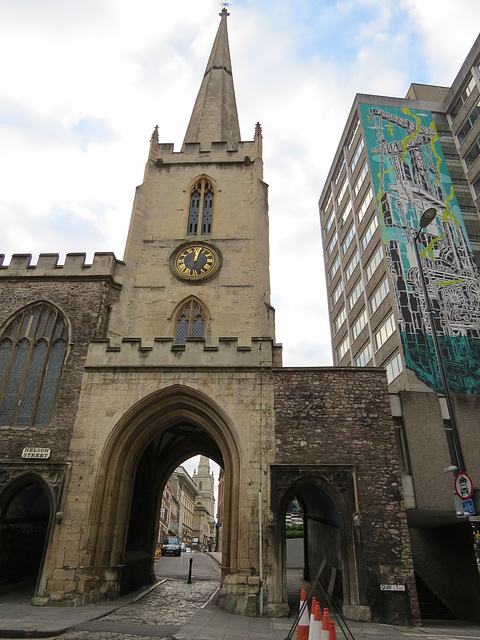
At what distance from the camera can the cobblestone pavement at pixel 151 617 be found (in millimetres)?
8008

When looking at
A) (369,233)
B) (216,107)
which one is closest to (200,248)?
(216,107)

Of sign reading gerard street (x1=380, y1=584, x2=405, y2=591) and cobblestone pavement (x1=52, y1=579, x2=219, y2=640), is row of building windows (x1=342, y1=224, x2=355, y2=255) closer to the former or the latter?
cobblestone pavement (x1=52, y1=579, x2=219, y2=640)

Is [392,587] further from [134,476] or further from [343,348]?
[343,348]

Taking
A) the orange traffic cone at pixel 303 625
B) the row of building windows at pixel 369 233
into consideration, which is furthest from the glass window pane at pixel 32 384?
the row of building windows at pixel 369 233

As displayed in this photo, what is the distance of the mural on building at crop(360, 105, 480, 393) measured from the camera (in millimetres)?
29734

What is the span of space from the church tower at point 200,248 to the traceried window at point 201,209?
0.05 m

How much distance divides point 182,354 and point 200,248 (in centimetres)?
672

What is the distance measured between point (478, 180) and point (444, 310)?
542 inches

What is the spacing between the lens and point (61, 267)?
1742 cm

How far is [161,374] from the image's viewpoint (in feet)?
47.7

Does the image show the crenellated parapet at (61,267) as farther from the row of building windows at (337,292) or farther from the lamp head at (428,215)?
the row of building windows at (337,292)

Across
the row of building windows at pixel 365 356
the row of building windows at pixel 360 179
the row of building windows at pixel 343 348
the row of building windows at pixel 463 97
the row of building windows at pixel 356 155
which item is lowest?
the row of building windows at pixel 365 356

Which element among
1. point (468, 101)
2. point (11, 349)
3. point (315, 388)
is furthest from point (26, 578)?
point (468, 101)

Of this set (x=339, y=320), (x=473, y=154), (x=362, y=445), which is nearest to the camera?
(x=362, y=445)
